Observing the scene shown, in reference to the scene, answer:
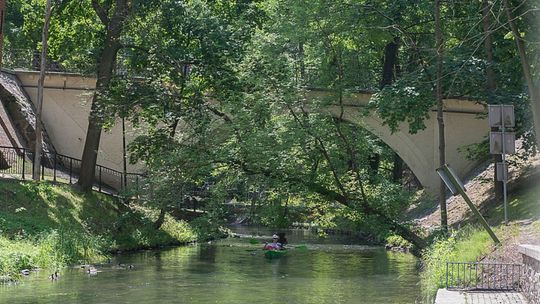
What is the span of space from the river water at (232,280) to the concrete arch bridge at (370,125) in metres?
11.4

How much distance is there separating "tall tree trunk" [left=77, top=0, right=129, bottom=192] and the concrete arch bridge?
735cm

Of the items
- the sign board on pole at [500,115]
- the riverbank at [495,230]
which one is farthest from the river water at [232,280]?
the sign board on pole at [500,115]

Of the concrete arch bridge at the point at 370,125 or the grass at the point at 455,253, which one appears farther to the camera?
the concrete arch bridge at the point at 370,125

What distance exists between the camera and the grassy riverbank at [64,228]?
23156mm

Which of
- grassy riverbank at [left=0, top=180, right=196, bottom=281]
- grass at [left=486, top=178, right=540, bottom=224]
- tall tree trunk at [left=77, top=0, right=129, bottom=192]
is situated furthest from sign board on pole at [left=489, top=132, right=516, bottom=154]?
tall tree trunk at [left=77, top=0, right=129, bottom=192]

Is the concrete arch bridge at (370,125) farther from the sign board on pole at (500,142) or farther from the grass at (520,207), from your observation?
the sign board on pole at (500,142)

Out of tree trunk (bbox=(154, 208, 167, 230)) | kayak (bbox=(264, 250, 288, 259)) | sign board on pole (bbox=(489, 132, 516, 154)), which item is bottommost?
kayak (bbox=(264, 250, 288, 259))

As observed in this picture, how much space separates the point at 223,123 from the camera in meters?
29.5

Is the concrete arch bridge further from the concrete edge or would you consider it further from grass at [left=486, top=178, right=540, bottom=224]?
the concrete edge

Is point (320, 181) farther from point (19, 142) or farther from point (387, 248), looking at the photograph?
point (19, 142)

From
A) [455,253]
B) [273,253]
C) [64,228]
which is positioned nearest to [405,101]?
[273,253]

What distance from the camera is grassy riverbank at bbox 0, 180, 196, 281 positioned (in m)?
23.2

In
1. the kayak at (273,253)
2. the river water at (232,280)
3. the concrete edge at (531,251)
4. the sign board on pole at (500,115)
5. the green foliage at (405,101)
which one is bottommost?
the river water at (232,280)

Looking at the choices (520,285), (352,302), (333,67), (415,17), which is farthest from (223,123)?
(520,285)
